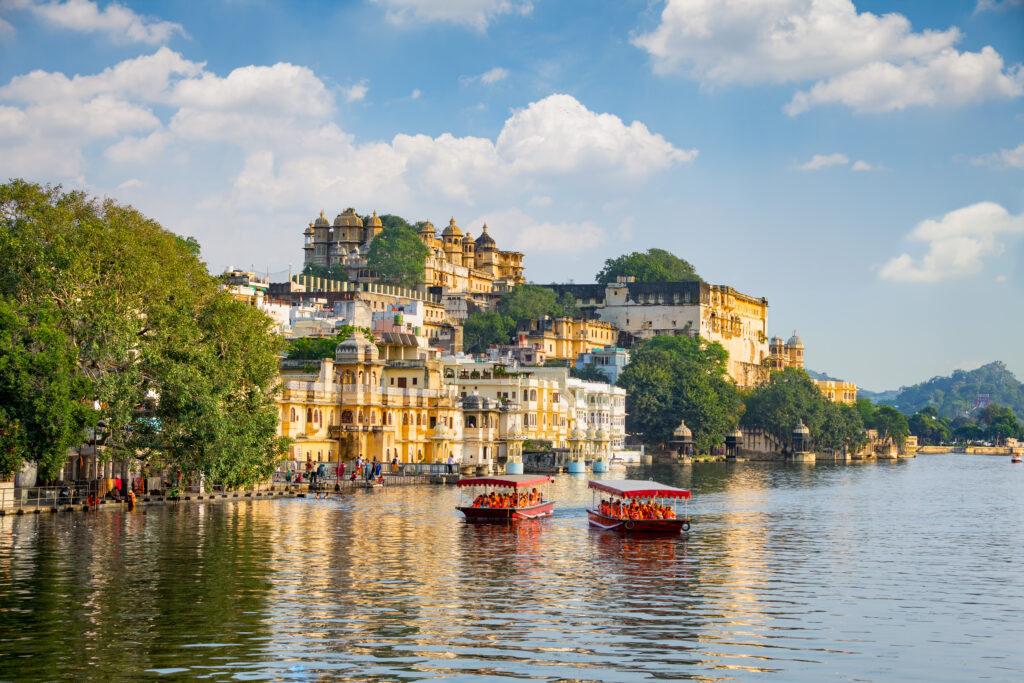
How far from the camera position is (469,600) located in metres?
38.1

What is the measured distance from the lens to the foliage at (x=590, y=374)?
189 metres

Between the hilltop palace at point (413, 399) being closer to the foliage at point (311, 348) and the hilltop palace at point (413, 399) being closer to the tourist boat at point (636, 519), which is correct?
the foliage at point (311, 348)

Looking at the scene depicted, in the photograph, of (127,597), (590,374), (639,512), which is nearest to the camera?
(127,597)

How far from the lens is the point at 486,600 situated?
38.2 metres

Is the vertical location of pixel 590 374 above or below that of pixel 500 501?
above

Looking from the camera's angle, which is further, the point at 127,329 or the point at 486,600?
the point at 127,329

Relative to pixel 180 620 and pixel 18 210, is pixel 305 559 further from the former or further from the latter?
pixel 18 210

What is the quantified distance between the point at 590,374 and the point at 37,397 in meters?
136

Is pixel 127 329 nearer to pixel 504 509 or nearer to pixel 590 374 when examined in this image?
pixel 504 509

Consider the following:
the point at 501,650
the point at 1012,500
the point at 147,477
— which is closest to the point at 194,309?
the point at 147,477

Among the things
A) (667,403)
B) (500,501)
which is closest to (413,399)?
(500,501)

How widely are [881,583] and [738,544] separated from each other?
12.5m

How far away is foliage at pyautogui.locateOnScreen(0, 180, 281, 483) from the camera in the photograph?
207 feet

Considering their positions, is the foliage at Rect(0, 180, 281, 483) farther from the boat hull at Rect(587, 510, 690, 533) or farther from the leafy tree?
the leafy tree
